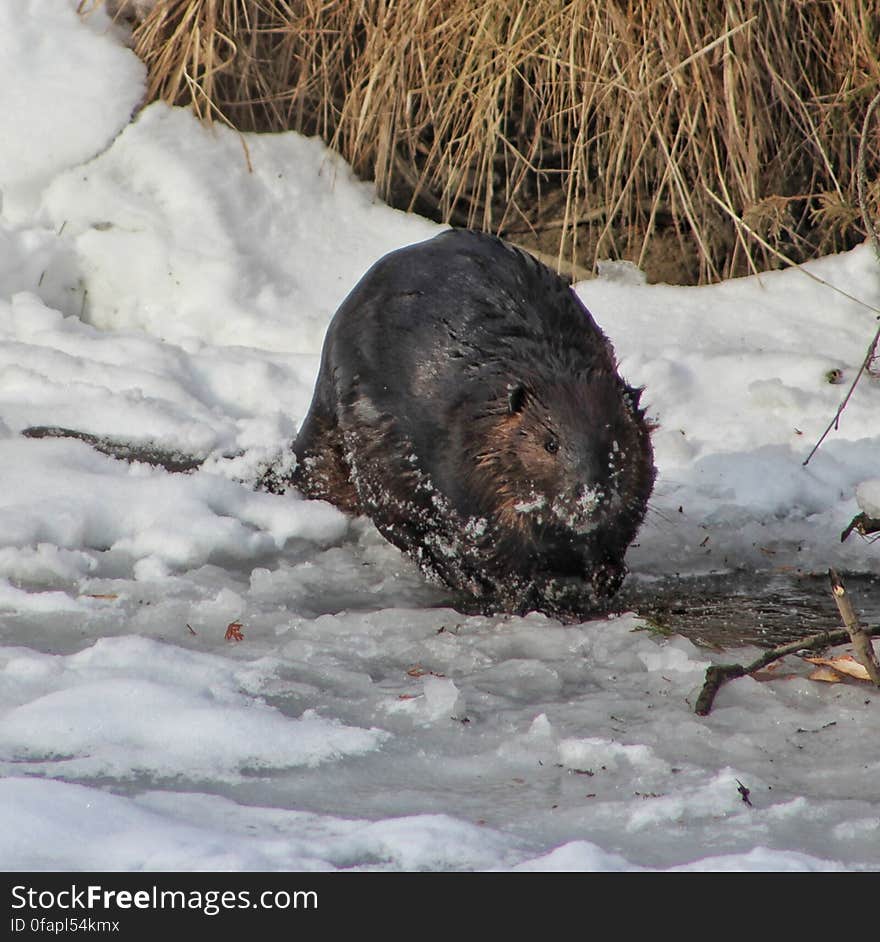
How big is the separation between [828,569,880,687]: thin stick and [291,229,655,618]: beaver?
70 centimetres

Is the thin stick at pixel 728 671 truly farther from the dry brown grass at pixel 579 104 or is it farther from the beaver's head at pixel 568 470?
the dry brown grass at pixel 579 104

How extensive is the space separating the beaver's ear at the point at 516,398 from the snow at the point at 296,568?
0.57 meters

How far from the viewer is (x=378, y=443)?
3.95 metres

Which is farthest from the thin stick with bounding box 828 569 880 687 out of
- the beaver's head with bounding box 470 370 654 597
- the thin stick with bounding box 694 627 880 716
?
the beaver's head with bounding box 470 370 654 597

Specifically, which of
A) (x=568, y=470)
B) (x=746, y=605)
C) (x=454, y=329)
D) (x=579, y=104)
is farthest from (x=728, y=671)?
(x=579, y=104)

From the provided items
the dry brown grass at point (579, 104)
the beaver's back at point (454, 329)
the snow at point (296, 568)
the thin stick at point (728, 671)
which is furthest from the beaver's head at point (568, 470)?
the dry brown grass at point (579, 104)

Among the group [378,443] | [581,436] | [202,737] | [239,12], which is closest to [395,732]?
[202,737]

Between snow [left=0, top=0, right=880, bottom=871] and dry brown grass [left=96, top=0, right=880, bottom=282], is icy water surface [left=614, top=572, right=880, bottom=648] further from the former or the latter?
dry brown grass [left=96, top=0, right=880, bottom=282]

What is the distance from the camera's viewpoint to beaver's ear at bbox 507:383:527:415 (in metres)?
3.52

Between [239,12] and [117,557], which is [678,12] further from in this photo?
[117,557]

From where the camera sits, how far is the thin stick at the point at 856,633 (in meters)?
2.87

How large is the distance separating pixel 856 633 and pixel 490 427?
115 cm

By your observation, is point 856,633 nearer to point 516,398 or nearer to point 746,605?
point 746,605

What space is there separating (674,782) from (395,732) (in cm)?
58
